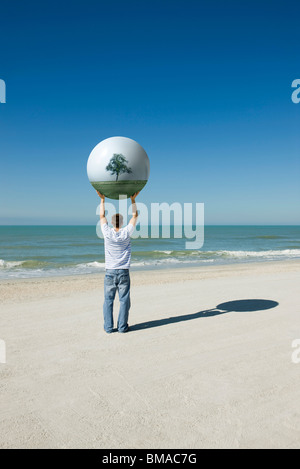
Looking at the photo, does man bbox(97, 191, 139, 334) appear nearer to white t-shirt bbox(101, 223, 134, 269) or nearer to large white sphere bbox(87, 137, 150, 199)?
white t-shirt bbox(101, 223, 134, 269)

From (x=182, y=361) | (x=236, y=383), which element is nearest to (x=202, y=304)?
(x=182, y=361)

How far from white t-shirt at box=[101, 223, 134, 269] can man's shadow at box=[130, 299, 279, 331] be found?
112 cm

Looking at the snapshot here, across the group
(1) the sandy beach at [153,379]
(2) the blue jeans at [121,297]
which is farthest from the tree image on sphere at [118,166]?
(1) the sandy beach at [153,379]

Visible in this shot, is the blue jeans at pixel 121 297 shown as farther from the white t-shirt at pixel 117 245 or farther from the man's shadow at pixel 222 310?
the man's shadow at pixel 222 310

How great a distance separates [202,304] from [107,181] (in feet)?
11.8

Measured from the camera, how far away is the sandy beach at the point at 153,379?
2.94m

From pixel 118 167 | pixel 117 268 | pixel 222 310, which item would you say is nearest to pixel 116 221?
pixel 117 268

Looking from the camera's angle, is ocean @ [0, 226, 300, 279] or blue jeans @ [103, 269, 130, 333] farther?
ocean @ [0, 226, 300, 279]

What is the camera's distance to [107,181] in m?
5.55

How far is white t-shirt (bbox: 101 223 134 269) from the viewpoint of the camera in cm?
559

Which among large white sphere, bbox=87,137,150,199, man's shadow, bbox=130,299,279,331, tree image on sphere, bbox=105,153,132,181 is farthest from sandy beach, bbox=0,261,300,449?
tree image on sphere, bbox=105,153,132,181

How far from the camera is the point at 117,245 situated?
5672mm
